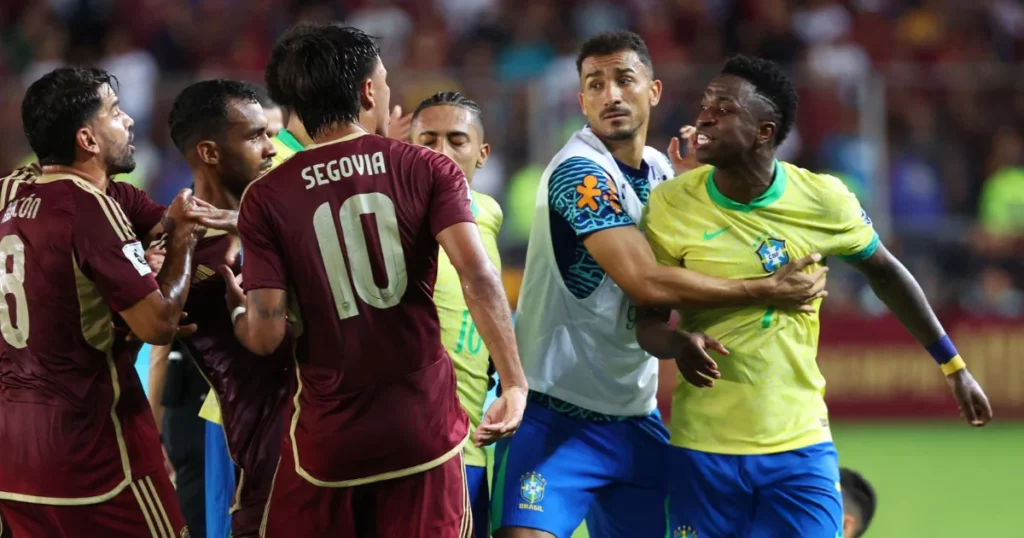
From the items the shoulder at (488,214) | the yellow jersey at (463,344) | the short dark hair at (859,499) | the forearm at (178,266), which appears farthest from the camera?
the short dark hair at (859,499)

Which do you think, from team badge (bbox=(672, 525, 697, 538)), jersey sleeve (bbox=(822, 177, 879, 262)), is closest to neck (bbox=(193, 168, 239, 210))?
team badge (bbox=(672, 525, 697, 538))

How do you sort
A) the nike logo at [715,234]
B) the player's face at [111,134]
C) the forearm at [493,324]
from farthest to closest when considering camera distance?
1. the nike logo at [715,234]
2. the player's face at [111,134]
3. the forearm at [493,324]

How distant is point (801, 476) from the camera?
5.19 meters

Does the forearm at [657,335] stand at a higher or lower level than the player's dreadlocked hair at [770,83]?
lower

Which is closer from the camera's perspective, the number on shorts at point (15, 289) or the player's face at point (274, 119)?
the number on shorts at point (15, 289)

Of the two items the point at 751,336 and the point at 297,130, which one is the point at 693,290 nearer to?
the point at 751,336

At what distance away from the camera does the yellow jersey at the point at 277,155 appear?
5879mm

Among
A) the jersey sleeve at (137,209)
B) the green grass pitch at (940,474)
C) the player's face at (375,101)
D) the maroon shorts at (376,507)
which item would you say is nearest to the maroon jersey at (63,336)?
the jersey sleeve at (137,209)

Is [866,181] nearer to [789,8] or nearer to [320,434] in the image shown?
[789,8]

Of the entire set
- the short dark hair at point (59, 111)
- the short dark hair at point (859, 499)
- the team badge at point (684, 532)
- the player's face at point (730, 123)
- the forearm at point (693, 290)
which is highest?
the short dark hair at point (59, 111)

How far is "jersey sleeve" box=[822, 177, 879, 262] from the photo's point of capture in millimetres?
5316

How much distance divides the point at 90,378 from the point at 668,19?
44.7 ft

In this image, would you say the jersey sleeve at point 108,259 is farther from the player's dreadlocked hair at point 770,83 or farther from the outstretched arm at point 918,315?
the outstretched arm at point 918,315

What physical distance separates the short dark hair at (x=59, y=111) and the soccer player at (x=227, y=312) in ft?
2.08
